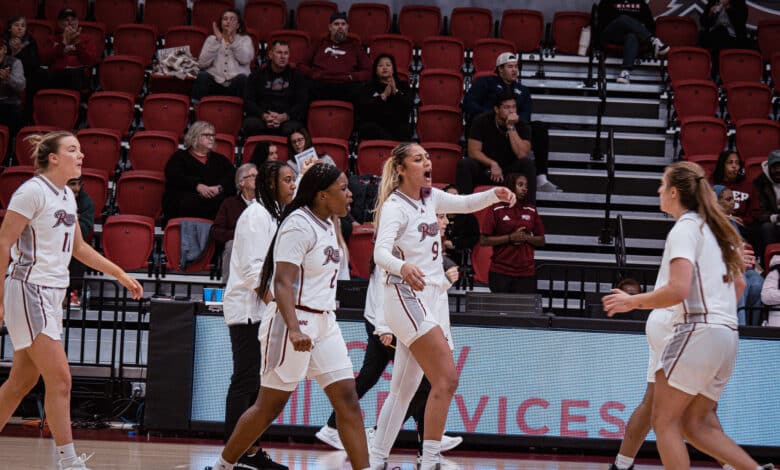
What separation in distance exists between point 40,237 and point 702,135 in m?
8.77

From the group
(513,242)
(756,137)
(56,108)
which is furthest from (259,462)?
(756,137)

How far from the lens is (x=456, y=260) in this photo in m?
11.0

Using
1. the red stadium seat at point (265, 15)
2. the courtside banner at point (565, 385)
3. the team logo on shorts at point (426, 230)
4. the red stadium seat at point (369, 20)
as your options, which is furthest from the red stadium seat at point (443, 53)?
the team logo on shorts at point (426, 230)

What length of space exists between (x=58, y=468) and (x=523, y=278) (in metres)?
4.92

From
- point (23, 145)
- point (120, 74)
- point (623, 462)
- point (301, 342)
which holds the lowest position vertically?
point (623, 462)

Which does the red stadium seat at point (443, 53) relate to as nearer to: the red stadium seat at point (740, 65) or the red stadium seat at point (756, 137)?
the red stadium seat at point (740, 65)

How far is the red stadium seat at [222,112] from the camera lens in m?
12.8

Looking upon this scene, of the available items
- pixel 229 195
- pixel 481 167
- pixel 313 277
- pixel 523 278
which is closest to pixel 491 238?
pixel 523 278

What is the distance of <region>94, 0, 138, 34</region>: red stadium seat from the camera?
15133 millimetres

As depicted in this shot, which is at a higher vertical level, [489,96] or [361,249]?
[489,96]

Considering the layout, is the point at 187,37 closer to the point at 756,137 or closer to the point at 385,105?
the point at 385,105

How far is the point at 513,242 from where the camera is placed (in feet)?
32.8

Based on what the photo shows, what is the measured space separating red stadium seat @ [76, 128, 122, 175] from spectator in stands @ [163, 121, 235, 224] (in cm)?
123

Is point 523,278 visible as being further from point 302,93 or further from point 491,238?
point 302,93
